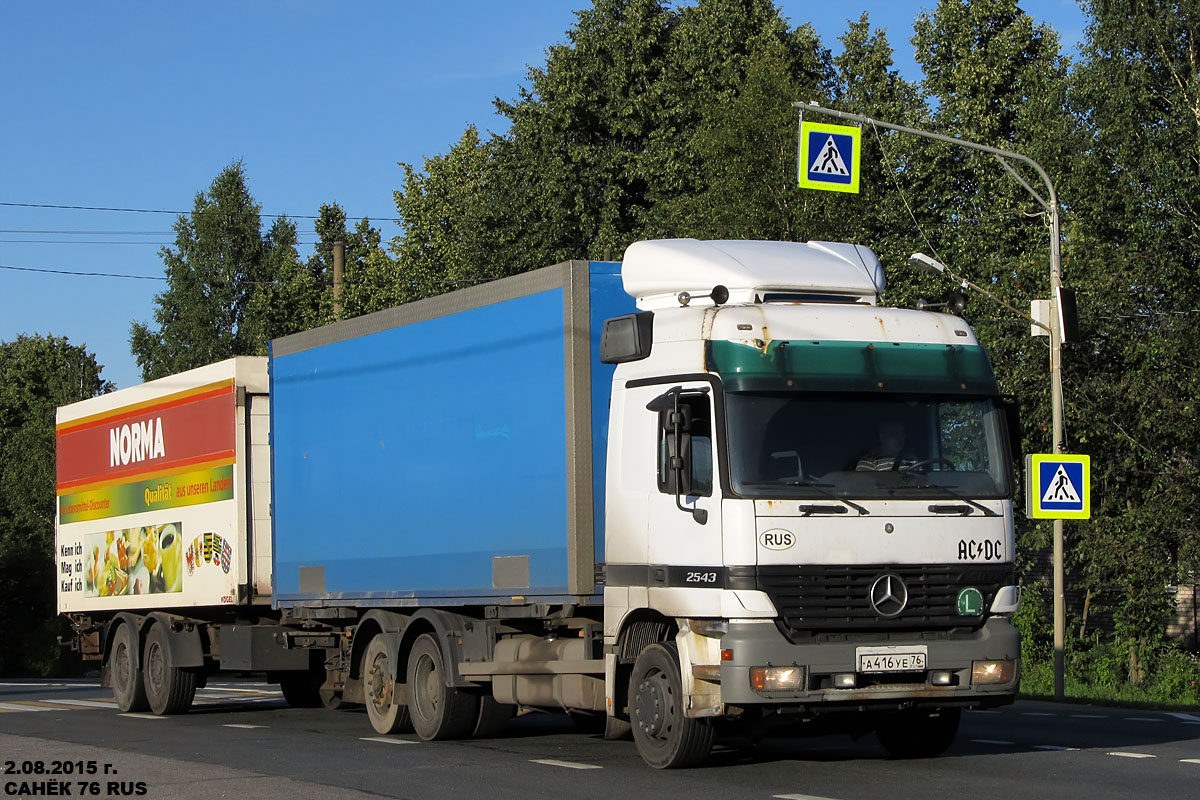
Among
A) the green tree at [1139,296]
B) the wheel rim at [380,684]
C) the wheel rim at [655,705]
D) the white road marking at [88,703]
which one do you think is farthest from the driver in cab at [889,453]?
the green tree at [1139,296]

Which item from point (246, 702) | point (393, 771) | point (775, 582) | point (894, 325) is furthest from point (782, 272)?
point (246, 702)

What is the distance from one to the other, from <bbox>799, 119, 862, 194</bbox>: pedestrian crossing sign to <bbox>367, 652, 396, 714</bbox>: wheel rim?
34.7ft

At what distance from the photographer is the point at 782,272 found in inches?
502

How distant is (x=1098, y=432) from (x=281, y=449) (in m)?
15.7

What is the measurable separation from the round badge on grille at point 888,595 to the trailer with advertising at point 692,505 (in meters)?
0.02

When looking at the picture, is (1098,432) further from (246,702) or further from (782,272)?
(782,272)

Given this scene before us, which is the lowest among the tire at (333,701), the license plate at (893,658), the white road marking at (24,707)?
the white road marking at (24,707)

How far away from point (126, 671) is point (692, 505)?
11.0m

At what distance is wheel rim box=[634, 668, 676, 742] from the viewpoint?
11930 mm

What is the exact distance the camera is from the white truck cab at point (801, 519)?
1136 cm

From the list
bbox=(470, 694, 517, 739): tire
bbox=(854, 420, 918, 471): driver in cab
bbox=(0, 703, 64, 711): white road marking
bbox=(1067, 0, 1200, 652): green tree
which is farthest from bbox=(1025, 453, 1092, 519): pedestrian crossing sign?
bbox=(0, 703, 64, 711): white road marking

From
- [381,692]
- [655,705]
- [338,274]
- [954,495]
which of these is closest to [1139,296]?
[381,692]

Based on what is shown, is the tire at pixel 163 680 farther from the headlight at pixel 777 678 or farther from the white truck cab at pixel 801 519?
the headlight at pixel 777 678

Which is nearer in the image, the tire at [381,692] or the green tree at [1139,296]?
the tire at [381,692]
